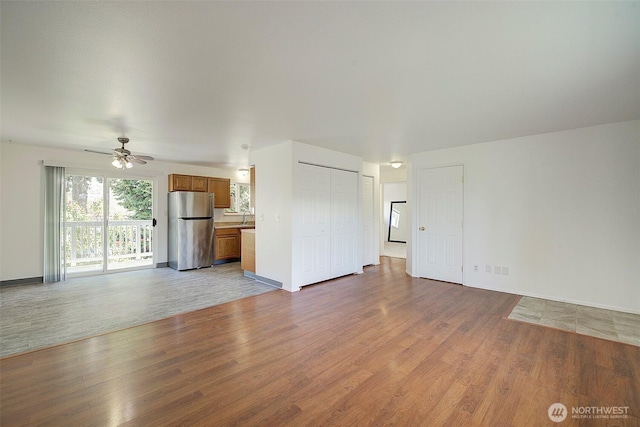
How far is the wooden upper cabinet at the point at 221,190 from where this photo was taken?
23.1 ft

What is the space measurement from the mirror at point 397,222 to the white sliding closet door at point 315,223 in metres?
6.27

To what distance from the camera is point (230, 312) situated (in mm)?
3533

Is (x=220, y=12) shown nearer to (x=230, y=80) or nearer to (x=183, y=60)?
(x=183, y=60)

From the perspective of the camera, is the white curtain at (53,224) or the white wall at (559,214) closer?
the white wall at (559,214)

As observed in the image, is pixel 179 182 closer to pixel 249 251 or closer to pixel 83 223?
pixel 83 223

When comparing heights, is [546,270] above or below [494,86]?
below

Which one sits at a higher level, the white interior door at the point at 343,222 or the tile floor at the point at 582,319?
the white interior door at the point at 343,222

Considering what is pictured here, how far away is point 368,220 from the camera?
6.39 metres

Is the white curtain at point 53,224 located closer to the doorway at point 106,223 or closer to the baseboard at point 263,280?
the doorway at point 106,223

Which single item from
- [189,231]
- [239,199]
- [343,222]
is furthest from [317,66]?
[239,199]

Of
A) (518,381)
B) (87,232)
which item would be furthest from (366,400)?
(87,232)

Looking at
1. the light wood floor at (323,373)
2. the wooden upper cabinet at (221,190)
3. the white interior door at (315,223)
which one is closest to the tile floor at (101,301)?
the light wood floor at (323,373)

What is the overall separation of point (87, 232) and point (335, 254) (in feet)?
16.7

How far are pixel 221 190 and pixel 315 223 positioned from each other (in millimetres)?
3560
